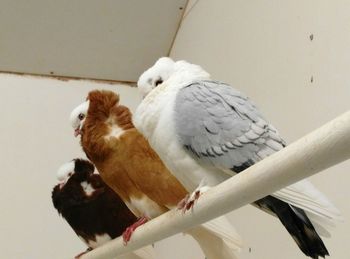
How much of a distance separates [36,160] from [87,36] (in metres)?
0.43

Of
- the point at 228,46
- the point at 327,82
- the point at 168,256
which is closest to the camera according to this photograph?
the point at 327,82

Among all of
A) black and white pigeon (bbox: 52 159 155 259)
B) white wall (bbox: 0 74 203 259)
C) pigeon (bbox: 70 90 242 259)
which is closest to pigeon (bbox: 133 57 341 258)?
pigeon (bbox: 70 90 242 259)

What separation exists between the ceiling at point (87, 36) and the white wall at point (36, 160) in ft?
0.18

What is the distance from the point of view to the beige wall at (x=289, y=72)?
3.59 ft

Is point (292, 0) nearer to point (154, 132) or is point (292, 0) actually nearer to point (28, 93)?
point (154, 132)

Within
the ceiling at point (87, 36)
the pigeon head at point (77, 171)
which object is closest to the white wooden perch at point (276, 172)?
the pigeon head at point (77, 171)

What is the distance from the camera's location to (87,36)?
200 cm

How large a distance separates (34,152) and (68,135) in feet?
0.43

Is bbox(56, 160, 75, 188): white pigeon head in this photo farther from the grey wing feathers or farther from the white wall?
the grey wing feathers

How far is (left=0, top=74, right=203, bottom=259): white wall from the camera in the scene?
1.86 meters

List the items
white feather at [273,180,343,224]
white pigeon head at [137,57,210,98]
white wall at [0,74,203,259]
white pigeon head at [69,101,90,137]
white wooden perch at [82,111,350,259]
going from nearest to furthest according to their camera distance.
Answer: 1. white wooden perch at [82,111,350,259]
2. white feather at [273,180,343,224]
3. white pigeon head at [137,57,210,98]
4. white pigeon head at [69,101,90,137]
5. white wall at [0,74,203,259]

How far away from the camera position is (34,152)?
78.2 inches

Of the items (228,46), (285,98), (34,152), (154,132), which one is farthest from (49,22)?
(154,132)

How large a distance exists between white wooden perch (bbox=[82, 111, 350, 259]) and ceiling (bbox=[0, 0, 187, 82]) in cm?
117
